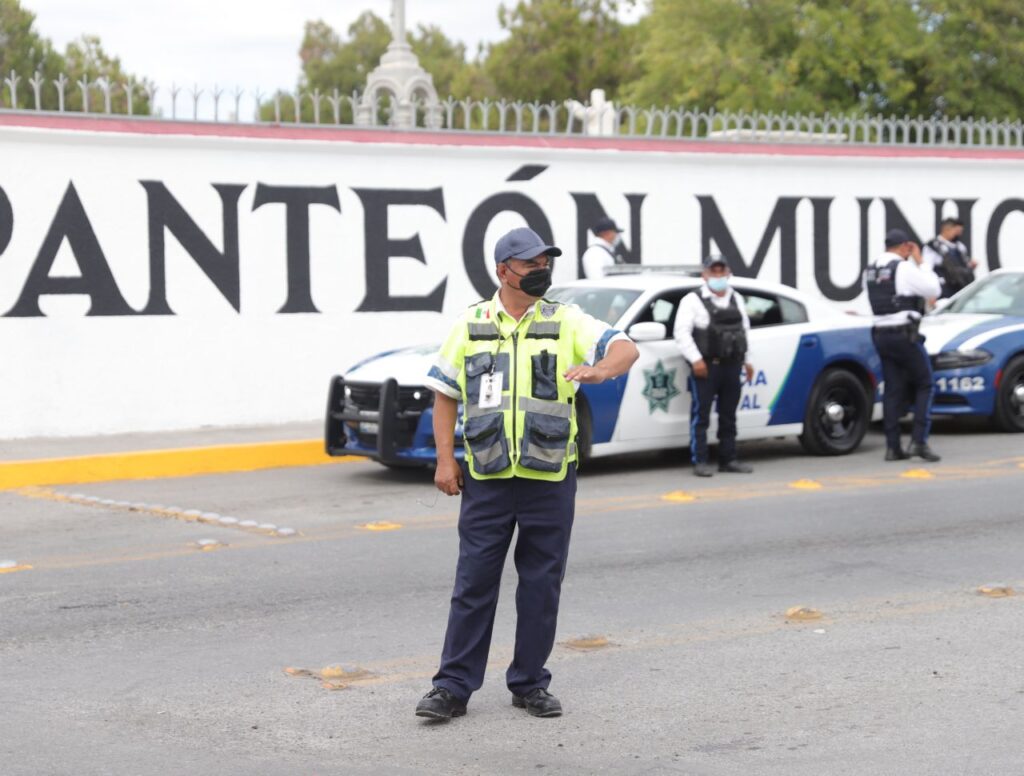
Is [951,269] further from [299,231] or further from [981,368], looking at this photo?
[299,231]

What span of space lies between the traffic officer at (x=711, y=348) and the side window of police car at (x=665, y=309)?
0.26m

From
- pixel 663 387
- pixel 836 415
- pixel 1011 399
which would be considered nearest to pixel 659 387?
pixel 663 387

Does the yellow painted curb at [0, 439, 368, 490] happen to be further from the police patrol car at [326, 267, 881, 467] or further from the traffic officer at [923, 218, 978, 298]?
the traffic officer at [923, 218, 978, 298]

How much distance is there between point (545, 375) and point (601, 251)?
995 cm

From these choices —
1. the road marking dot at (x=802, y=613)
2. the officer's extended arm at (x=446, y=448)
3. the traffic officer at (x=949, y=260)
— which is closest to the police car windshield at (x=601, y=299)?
the road marking dot at (x=802, y=613)

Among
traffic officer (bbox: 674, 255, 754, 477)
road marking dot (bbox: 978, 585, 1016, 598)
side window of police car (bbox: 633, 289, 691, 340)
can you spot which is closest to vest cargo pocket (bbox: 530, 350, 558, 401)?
road marking dot (bbox: 978, 585, 1016, 598)

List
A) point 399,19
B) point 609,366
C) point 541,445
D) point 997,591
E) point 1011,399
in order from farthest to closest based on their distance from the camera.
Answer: point 399,19 < point 1011,399 < point 997,591 < point 609,366 < point 541,445

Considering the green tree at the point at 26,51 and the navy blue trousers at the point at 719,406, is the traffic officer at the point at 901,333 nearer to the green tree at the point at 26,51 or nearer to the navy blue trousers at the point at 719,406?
the navy blue trousers at the point at 719,406

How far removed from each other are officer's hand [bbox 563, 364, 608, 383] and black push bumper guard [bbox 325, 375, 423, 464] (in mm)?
5794

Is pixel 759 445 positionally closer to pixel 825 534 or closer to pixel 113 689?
pixel 825 534

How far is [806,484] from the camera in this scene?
1169 cm

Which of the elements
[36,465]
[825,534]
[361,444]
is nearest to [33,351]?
[36,465]

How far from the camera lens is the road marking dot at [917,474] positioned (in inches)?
473

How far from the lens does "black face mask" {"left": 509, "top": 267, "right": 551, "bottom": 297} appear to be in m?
5.64
